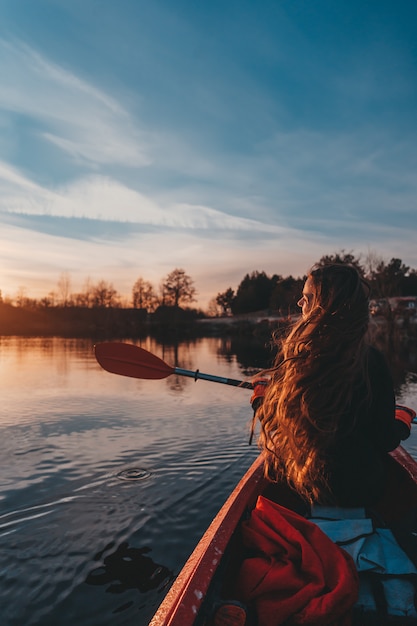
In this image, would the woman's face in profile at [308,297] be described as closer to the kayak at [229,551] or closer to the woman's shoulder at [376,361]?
the woman's shoulder at [376,361]

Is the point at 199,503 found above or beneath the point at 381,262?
beneath

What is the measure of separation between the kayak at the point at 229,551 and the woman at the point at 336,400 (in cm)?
29

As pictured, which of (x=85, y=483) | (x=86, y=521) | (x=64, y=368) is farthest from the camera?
(x=64, y=368)

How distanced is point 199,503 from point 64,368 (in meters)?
12.8

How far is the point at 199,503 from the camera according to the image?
15.6 feet

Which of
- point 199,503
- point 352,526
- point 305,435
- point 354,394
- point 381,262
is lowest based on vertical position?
point 199,503

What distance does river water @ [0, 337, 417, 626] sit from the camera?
3211 mm

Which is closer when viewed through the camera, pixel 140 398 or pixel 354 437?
pixel 354 437

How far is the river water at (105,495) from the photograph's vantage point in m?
3.21

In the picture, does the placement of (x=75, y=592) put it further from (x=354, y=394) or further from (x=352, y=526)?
(x=354, y=394)

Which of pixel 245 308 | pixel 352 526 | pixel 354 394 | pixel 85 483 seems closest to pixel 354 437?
pixel 354 394

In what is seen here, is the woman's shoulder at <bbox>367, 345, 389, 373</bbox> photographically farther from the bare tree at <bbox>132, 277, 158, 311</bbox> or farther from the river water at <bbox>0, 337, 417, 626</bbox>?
the bare tree at <bbox>132, 277, 158, 311</bbox>

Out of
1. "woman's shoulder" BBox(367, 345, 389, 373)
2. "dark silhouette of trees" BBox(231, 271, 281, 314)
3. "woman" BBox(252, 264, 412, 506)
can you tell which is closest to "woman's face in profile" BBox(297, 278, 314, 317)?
"woman" BBox(252, 264, 412, 506)

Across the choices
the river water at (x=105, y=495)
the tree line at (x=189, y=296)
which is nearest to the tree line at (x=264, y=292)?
the tree line at (x=189, y=296)
